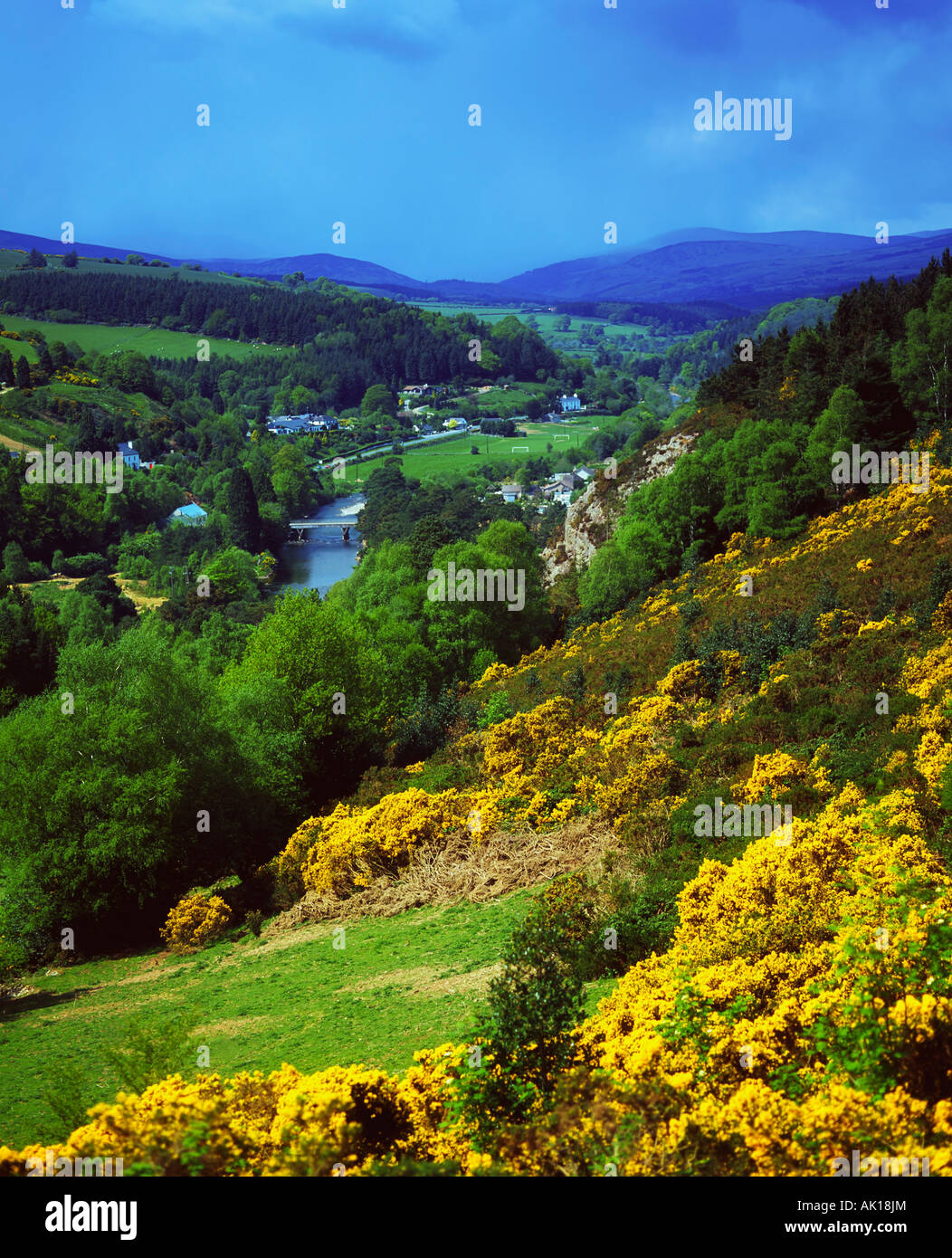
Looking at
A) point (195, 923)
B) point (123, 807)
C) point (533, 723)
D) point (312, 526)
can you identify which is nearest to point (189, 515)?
point (312, 526)

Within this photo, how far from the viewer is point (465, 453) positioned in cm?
18050

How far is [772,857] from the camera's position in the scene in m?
14.0

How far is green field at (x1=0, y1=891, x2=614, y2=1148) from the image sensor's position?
14.4 m

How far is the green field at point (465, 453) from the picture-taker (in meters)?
167

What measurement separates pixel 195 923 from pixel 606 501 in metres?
50.7

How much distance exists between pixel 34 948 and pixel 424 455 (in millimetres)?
160527

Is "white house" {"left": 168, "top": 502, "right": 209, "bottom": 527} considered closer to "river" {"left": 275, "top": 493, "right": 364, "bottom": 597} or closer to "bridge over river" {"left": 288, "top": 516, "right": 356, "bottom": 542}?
"river" {"left": 275, "top": 493, "right": 364, "bottom": 597}

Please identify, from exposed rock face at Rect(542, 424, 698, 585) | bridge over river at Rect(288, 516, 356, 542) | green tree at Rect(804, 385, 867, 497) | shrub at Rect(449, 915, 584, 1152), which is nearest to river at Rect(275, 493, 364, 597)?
bridge over river at Rect(288, 516, 356, 542)

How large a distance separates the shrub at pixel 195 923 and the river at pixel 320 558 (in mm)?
74911

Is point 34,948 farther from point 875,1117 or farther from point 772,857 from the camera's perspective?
point 875,1117

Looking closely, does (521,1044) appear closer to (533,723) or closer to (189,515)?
(533,723)

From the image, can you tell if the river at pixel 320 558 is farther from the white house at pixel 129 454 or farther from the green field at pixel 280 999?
the green field at pixel 280 999
